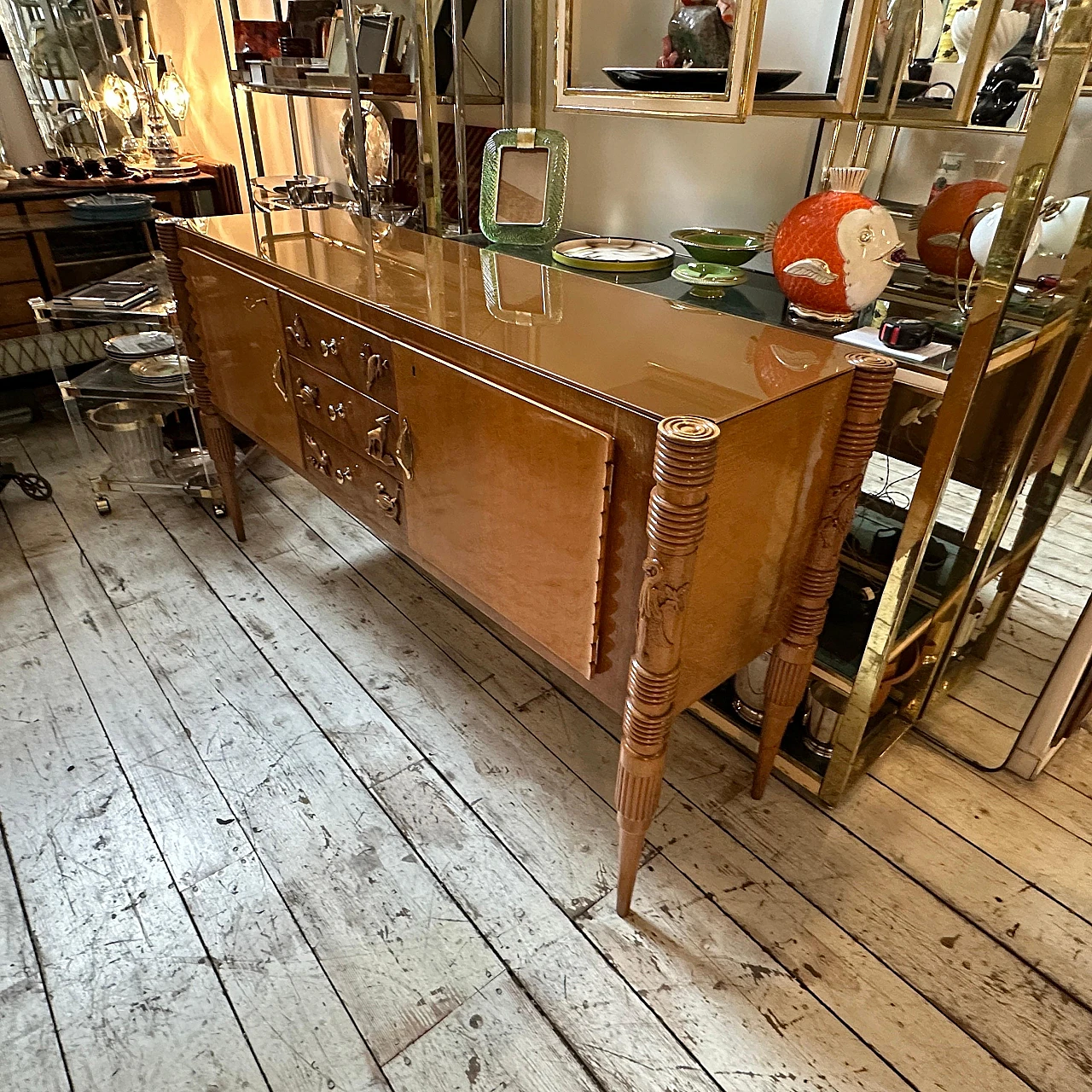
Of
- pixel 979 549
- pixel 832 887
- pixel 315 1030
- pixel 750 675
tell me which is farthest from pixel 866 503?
pixel 315 1030

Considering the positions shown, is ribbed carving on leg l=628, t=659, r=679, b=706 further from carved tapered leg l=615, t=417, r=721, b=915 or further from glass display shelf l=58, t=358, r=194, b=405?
glass display shelf l=58, t=358, r=194, b=405

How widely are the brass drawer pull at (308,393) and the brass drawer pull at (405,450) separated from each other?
29cm

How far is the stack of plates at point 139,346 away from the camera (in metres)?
2.28

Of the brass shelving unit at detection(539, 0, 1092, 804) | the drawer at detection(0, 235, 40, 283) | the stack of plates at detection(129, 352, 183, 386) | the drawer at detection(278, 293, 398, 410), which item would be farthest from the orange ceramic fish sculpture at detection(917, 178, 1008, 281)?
the drawer at detection(0, 235, 40, 283)

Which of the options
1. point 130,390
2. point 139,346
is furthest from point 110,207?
point 130,390

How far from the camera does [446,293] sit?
126 centimetres

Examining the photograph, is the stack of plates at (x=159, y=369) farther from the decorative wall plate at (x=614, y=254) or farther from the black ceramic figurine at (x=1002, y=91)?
the black ceramic figurine at (x=1002, y=91)

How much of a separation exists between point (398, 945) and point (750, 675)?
78cm

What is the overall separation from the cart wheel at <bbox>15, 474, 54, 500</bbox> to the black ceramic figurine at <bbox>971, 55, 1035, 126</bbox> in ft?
8.21

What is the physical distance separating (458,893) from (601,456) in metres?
0.78

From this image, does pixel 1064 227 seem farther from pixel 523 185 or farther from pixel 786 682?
pixel 523 185

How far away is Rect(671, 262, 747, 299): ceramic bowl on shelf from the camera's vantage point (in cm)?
134

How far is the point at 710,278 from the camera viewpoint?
4.41ft

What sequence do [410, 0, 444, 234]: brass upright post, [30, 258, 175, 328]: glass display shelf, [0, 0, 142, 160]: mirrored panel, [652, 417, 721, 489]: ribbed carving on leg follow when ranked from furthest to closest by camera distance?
[0, 0, 142, 160]: mirrored panel
[30, 258, 175, 328]: glass display shelf
[410, 0, 444, 234]: brass upright post
[652, 417, 721, 489]: ribbed carving on leg
